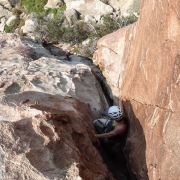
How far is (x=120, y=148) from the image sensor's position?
7.18 m

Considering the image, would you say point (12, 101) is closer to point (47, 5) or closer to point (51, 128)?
point (51, 128)

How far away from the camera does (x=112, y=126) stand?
6961mm

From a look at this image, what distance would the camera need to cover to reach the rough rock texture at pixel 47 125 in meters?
3.96

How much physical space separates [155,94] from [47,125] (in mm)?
1967

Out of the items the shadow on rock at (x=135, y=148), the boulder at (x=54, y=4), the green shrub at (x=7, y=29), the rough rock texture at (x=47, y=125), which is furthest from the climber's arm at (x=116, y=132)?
the green shrub at (x=7, y=29)

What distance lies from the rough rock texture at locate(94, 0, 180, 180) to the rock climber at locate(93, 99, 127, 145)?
23 cm

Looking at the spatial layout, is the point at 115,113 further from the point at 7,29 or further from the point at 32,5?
the point at 32,5

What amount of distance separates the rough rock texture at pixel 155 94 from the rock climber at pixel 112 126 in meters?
0.23

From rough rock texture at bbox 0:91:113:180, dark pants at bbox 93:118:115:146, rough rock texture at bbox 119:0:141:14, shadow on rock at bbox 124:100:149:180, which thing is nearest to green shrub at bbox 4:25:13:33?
rough rock texture at bbox 119:0:141:14

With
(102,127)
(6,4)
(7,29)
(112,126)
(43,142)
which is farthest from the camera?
(6,4)

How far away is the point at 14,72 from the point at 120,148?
3289 millimetres

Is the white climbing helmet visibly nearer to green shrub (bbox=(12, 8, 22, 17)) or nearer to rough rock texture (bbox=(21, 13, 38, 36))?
rough rock texture (bbox=(21, 13, 38, 36))

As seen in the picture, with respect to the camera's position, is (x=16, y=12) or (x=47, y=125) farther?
(x=16, y=12)

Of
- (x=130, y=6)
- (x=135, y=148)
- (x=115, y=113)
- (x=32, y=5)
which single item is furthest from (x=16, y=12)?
(x=135, y=148)
